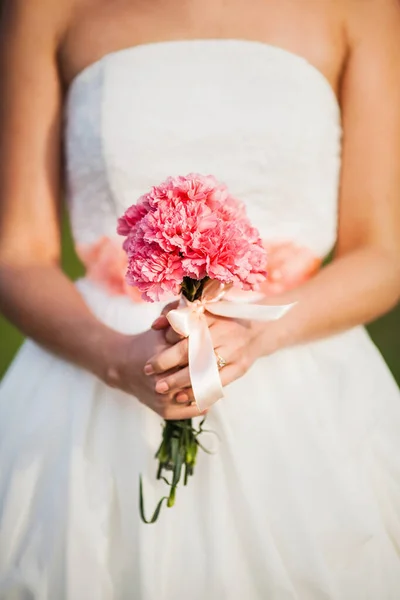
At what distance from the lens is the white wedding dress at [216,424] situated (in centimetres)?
77

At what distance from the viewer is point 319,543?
0.79 meters

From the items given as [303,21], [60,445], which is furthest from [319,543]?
[303,21]

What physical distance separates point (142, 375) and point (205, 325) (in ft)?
0.41

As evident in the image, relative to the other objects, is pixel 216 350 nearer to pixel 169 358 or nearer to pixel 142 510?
pixel 169 358

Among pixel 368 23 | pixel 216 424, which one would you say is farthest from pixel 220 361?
pixel 368 23

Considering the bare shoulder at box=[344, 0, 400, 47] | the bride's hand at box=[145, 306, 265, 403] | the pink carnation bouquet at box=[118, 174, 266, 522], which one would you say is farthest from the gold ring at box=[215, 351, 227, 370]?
the bare shoulder at box=[344, 0, 400, 47]

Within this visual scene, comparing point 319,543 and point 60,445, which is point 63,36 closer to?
point 60,445

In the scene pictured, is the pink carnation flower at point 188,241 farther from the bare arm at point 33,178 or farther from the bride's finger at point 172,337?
the bare arm at point 33,178

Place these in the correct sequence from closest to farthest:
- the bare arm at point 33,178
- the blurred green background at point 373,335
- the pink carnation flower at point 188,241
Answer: the pink carnation flower at point 188,241
the bare arm at point 33,178
the blurred green background at point 373,335

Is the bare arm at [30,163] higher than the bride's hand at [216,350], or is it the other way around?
the bare arm at [30,163]

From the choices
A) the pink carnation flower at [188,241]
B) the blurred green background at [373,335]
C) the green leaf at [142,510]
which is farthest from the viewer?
the blurred green background at [373,335]

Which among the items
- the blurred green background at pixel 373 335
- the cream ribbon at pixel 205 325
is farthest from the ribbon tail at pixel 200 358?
the blurred green background at pixel 373 335

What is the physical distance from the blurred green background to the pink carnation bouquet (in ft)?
5.68

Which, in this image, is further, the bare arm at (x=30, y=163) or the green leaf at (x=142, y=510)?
the bare arm at (x=30, y=163)
